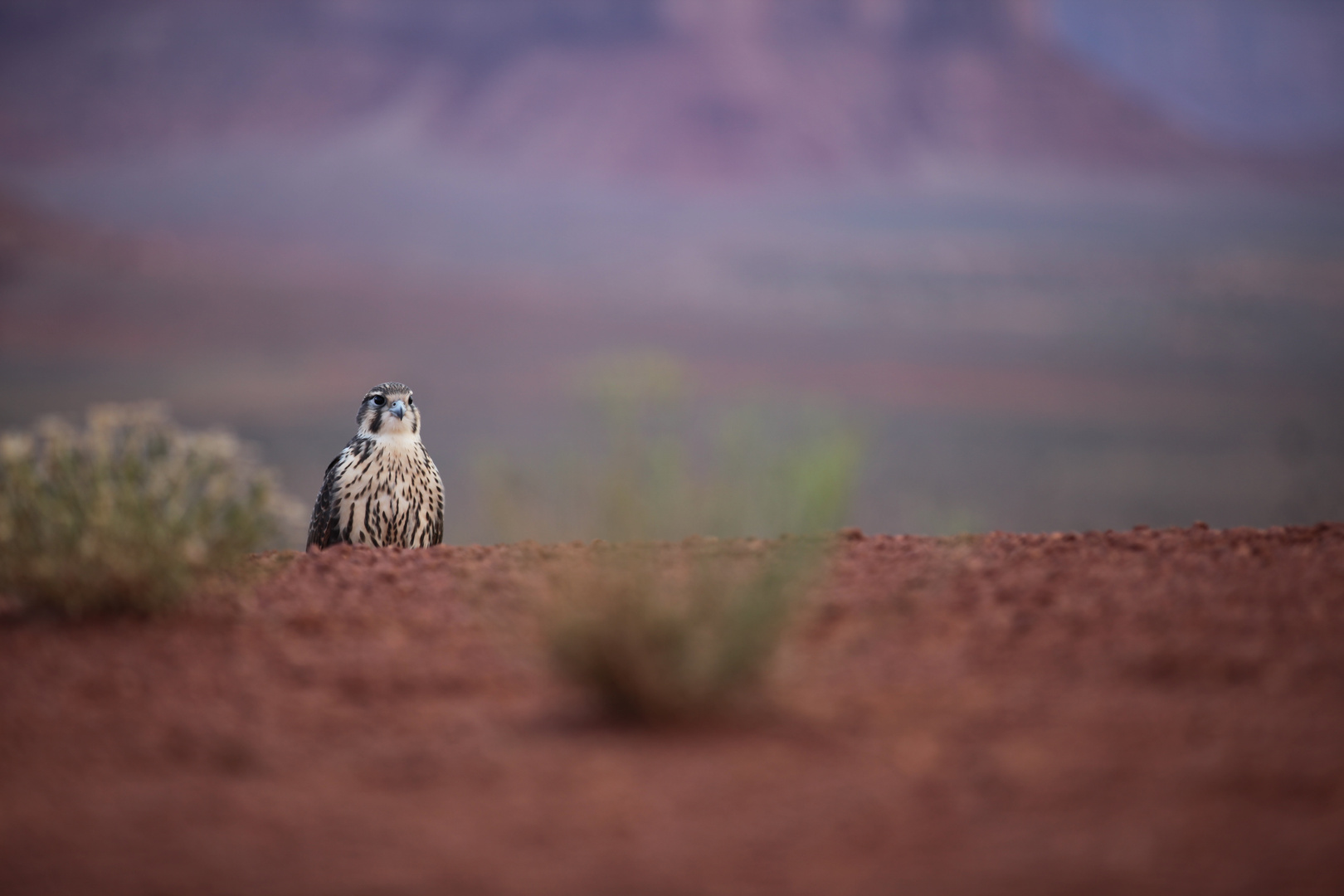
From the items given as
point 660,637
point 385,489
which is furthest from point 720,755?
point 385,489

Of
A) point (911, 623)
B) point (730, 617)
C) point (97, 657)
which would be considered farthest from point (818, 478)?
point (97, 657)

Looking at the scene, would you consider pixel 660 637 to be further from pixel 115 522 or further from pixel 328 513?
pixel 328 513

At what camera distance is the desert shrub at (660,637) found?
5441 millimetres

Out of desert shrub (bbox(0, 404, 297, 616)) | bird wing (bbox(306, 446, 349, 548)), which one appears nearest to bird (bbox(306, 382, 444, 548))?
bird wing (bbox(306, 446, 349, 548))

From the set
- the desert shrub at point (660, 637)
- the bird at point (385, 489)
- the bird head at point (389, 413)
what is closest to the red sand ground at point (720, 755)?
the desert shrub at point (660, 637)

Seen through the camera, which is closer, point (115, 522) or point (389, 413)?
point (115, 522)

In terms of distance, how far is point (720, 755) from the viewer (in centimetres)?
511

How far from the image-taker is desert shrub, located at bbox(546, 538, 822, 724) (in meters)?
5.44

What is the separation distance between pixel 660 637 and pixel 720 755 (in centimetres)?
59

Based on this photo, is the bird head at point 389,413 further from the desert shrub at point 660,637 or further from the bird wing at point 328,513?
the desert shrub at point 660,637

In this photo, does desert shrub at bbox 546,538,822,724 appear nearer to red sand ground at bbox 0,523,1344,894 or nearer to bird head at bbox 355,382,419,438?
red sand ground at bbox 0,523,1344,894

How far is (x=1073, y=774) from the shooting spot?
15.5 ft

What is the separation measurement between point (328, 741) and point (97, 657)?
1.84 meters

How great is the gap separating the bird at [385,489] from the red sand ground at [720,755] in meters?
3.69
